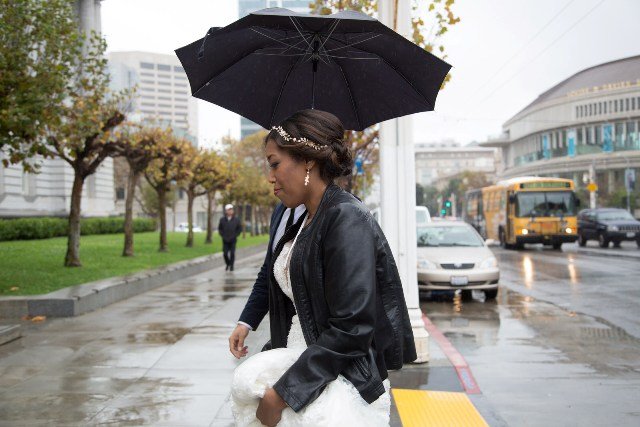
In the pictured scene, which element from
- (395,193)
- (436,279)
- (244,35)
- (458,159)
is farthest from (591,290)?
(458,159)

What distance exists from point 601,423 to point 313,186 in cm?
402

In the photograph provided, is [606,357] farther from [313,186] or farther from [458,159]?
[458,159]

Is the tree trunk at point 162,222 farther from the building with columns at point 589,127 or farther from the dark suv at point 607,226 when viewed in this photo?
the building with columns at point 589,127

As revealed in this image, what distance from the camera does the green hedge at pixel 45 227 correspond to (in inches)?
1152

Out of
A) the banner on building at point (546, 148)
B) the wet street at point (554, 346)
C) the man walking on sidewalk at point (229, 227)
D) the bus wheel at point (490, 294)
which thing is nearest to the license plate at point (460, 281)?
the wet street at point (554, 346)

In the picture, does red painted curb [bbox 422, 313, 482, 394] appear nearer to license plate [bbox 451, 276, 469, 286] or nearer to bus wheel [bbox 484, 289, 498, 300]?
license plate [bbox 451, 276, 469, 286]

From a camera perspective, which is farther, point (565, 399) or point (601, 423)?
point (565, 399)

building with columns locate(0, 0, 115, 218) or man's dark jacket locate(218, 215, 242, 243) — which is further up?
building with columns locate(0, 0, 115, 218)

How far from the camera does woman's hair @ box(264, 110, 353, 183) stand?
241cm

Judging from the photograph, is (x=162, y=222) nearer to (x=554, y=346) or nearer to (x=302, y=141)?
(x=554, y=346)

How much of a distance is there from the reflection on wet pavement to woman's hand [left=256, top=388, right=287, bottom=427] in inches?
127

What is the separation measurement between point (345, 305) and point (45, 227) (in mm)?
32451

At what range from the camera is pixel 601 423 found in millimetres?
5402

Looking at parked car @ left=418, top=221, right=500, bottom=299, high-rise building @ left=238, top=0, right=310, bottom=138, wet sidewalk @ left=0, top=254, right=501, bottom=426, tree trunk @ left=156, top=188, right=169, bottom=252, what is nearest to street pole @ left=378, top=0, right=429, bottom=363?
wet sidewalk @ left=0, top=254, right=501, bottom=426
